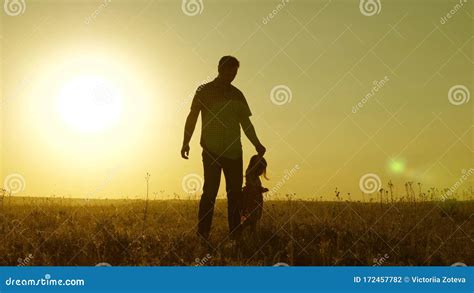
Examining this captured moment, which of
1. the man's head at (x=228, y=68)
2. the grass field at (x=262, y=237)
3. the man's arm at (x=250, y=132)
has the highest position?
the man's head at (x=228, y=68)

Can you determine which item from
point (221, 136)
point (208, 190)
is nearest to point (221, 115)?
point (221, 136)

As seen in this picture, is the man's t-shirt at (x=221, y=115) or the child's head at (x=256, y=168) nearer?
the man's t-shirt at (x=221, y=115)

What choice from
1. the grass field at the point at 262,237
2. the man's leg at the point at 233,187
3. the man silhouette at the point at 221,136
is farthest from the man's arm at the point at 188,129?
the grass field at the point at 262,237

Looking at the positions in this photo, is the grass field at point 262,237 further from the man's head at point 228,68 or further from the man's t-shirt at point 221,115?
the man's head at point 228,68

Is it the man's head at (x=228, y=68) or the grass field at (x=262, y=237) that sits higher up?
the man's head at (x=228, y=68)

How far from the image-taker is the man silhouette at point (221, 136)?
307 inches

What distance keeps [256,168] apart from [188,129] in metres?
1.00

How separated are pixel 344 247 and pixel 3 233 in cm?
439

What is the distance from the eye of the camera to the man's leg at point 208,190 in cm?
782

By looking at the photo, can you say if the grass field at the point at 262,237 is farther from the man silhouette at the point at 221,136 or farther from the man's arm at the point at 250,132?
the man's arm at the point at 250,132

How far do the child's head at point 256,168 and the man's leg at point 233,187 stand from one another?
0.20 metres

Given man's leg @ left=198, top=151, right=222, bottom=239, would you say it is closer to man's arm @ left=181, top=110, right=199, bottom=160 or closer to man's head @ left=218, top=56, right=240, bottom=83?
man's arm @ left=181, top=110, right=199, bottom=160

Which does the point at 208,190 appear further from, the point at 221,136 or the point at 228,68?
the point at 228,68

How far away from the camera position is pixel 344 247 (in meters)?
7.34
